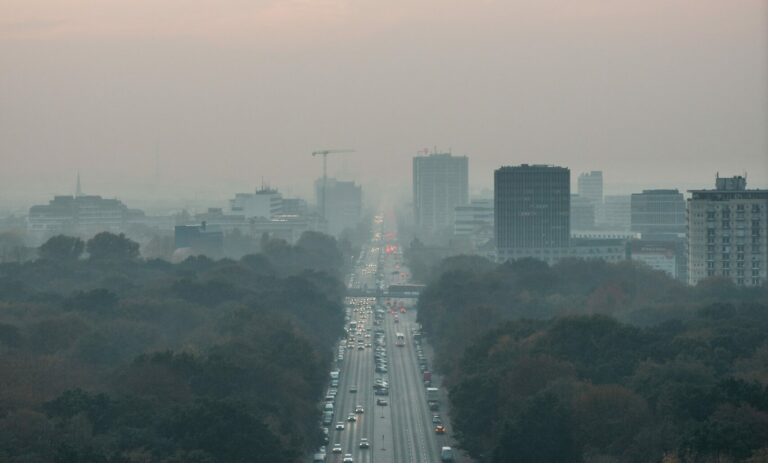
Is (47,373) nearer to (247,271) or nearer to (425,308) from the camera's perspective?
(425,308)

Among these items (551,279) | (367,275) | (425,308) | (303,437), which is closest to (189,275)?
(425,308)

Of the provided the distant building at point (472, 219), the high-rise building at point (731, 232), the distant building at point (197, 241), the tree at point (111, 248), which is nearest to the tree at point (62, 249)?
the tree at point (111, 248)

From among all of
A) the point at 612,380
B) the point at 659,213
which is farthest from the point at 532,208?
the point at 612,380

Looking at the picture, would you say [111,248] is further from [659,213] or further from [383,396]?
[659,213]

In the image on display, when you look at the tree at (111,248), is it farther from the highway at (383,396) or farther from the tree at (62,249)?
the highway at (383,396)

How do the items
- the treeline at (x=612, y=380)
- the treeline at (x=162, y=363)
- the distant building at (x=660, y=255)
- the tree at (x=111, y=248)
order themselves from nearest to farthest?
the treeline at (x=612, y=380), the treeline at (x=162, y=363), the tree at (x=111, y=248), the distant building at (x=660, y=255)

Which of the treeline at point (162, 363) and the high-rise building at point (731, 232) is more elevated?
the high-rise building at point (731, 232)
